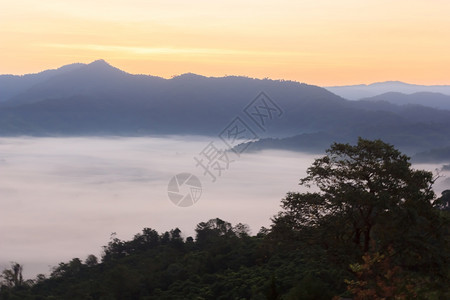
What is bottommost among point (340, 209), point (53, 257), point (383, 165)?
point (340, 209)

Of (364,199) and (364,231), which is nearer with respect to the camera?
(364,199)

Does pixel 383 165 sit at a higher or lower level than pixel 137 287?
higher

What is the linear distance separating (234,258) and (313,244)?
95.3ft

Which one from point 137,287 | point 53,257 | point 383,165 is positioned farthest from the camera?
point 53,257

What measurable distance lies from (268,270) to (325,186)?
17841 mm

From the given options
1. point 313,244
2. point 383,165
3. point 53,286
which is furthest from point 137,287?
point 383,165

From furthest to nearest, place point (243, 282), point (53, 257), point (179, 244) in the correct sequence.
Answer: point (53, 257) < point (179, 244) < point (243, 282)

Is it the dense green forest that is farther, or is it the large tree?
the large tree

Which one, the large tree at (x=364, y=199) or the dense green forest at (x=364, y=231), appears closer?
the dense green forest at (x=364, y=231)

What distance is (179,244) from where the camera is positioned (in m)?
80.2

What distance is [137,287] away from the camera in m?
55.6

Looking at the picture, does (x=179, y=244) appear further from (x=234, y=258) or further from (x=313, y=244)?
(x=313, y=244)

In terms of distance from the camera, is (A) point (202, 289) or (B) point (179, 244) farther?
(B) point (179, 244)

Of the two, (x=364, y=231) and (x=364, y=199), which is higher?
(x=364, y=199)
